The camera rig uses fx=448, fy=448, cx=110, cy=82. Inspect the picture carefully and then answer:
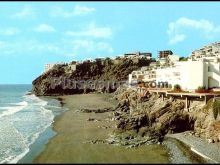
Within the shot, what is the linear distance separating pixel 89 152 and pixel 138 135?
9.65 metres

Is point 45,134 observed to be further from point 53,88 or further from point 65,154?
point 53,88

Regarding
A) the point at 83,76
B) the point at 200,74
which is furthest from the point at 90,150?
the point at 83,76

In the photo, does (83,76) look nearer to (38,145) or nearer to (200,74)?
(200,74)

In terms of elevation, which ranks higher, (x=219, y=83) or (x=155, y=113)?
(x=219, y=83)

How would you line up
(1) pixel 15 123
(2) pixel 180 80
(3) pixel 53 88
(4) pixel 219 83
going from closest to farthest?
(4) pixel 219 83
(2) pixel 180 80
(1) pixel 15 123
(3) pixel 53 88

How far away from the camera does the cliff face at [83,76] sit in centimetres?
15100

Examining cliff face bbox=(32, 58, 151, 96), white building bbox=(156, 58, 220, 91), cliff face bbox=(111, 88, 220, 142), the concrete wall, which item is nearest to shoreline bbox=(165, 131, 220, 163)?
cliff face bbox=(111, 88, 220, 142)

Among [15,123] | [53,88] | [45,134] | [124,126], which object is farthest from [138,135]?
[53,88]

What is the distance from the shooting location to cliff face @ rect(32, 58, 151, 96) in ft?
495

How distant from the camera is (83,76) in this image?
16300 centimetres

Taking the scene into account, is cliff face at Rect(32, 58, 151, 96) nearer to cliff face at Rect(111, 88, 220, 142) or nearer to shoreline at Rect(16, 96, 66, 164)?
shoreline at Rect(16, 96, 66, 164)

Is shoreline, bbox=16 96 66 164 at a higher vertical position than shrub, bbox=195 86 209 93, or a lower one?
lower

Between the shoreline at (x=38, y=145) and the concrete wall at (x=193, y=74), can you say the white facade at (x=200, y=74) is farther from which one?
the shoreline at (x=38, y=145)

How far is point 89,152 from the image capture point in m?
41.9
